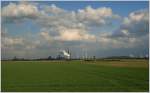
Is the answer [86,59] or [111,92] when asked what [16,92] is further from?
[86,59]

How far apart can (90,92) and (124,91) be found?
85.1 inches

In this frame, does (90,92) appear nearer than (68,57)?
Yes

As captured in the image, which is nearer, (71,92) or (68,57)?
(71,92)

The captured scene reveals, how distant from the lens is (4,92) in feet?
69.3

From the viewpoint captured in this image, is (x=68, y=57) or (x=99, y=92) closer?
(x=99, y=92)

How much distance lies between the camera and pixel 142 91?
21.4 m

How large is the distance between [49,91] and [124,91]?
15.3ft

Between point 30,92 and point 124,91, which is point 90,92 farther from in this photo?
point 30,92

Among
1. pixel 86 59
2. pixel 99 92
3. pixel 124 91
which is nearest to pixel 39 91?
pixel 99 92

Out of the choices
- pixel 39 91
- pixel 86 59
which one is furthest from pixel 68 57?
pixel 39 91

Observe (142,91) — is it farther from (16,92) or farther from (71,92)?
(16,92)

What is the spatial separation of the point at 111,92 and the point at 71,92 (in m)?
2.42

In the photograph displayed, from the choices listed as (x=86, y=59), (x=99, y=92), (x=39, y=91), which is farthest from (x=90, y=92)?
(x=86, y=59)

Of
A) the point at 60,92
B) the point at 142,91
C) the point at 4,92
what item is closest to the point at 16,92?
the point at 4,92
